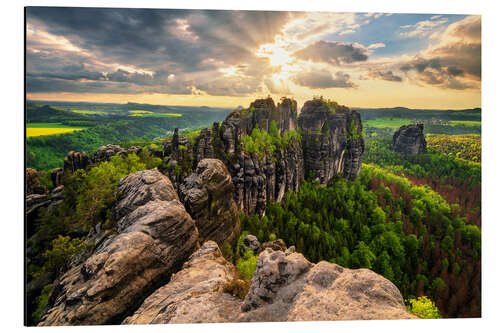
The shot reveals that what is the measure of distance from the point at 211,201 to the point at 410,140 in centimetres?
1219

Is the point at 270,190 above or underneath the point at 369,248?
above

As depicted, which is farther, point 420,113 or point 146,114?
point 146,114

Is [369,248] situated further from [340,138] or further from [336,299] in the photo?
[340,138]

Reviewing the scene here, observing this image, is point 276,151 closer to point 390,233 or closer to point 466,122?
point 390,233

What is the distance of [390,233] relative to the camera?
1248 cm

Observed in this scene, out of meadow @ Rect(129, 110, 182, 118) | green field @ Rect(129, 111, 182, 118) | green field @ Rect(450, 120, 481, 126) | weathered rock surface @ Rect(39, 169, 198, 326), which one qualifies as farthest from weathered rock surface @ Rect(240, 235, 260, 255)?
green field @ Rect(450, 120, 481, 126)

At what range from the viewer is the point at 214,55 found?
796 centimetres

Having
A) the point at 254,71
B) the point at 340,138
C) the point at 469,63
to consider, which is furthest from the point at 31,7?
the point at 340,138

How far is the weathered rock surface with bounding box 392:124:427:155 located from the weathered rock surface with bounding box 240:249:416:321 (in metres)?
8.50

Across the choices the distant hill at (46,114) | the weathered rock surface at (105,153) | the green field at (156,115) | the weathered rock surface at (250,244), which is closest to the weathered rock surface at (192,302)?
the distant hill at (46,114)

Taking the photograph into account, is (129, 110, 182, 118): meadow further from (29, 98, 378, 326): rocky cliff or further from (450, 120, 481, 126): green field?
(450, 120, 481, 126): green field

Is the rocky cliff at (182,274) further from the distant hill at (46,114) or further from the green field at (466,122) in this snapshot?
the green field at (466,122)

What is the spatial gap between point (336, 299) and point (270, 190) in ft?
49.8

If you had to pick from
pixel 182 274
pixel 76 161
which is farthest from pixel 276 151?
pixel 182 274
